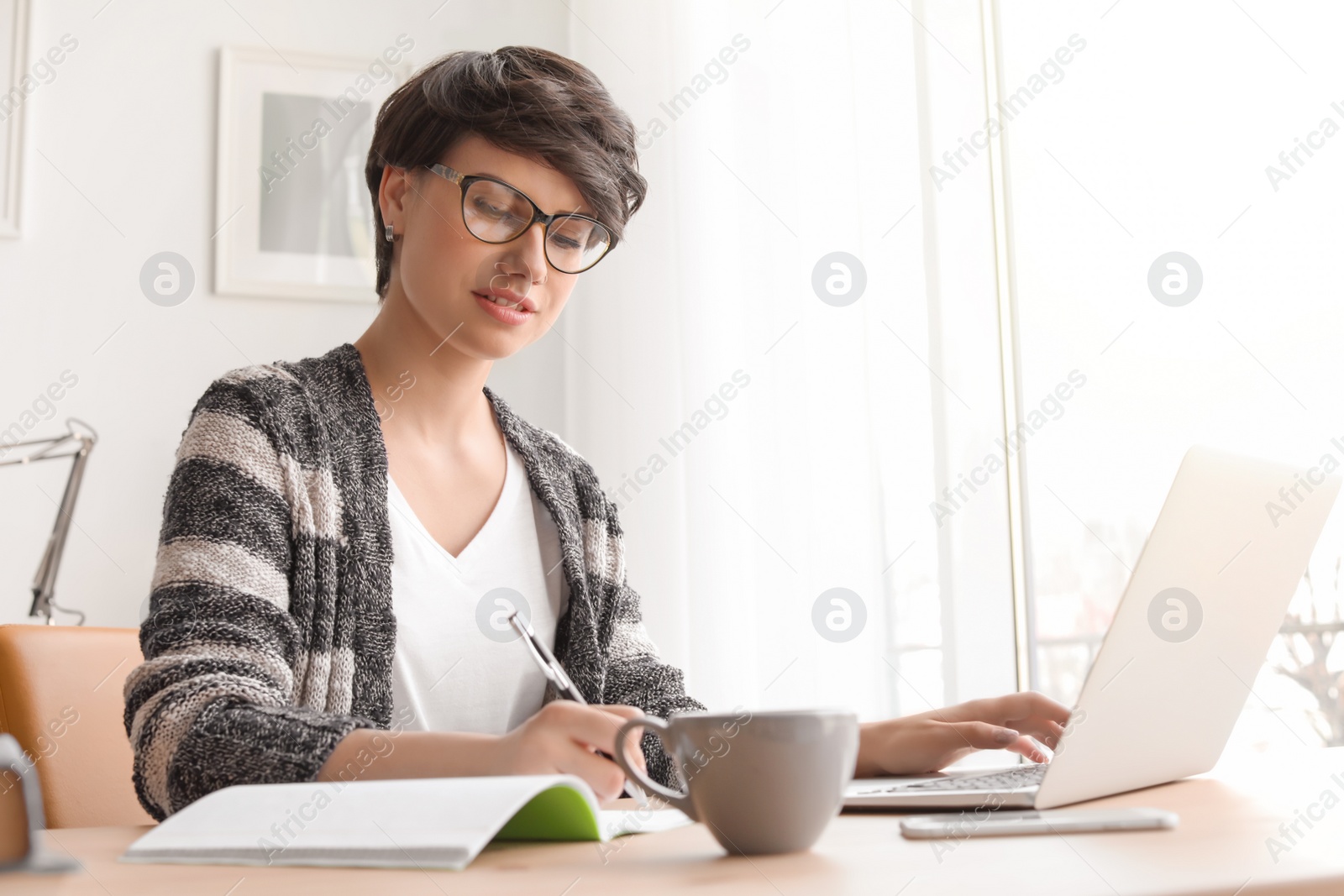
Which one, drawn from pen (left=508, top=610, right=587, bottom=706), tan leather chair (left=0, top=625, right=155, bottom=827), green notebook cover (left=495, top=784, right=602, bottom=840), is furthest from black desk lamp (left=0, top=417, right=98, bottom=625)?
green notebook cover (left=495, top=784, right=602, bottom=840)

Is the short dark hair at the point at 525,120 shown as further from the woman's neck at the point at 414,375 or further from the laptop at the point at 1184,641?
the laptop at the point at 1184,641

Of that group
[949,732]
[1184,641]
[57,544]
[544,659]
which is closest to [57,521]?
[57,544]

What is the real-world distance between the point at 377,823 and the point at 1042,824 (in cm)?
31

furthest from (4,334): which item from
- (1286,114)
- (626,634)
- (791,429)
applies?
(1286,114)

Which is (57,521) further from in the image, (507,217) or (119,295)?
(507,217)

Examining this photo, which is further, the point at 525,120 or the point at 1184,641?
the point at 525,120

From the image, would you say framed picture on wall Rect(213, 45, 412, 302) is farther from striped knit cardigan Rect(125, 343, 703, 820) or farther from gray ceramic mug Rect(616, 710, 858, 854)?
gray ceramic mug Rect(616, 710, 858, 854)

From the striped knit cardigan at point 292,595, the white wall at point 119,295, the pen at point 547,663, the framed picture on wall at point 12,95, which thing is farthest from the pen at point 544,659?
the framed picture on wall at point 12,95

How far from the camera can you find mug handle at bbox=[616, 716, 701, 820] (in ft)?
1.76

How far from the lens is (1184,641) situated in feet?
2.19

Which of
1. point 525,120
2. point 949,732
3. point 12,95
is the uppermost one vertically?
point 12,95

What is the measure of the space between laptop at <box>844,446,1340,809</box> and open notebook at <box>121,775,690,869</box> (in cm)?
19

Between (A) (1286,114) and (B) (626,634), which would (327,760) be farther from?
(A) (1286,114)

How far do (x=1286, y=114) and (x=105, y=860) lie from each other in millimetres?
1455
